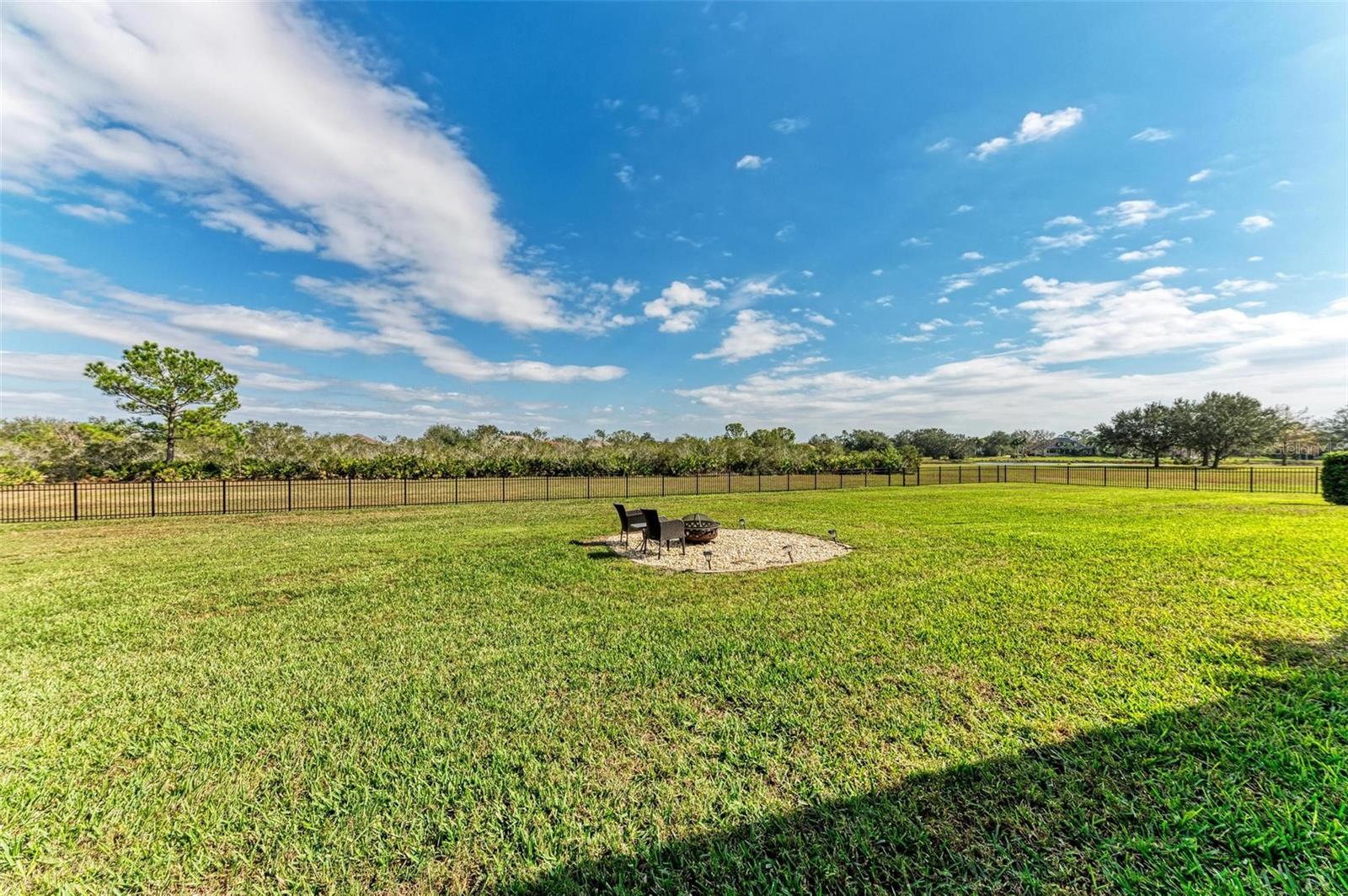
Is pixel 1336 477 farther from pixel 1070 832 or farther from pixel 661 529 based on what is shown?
pixel 1070 832

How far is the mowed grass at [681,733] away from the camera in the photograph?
2.08m

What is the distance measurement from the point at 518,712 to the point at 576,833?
121 centimetres

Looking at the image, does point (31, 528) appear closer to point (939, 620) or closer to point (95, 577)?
point (95, 577)

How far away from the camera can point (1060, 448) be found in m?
104

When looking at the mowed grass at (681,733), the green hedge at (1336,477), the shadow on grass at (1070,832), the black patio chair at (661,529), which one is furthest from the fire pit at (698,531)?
the green hedge at (1336,477)

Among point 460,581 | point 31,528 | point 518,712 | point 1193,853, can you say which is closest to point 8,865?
point 518,712

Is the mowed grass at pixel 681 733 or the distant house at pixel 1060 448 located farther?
the distant house at pixel 1060 448

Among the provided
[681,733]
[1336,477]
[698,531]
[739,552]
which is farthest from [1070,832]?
[1336,477]

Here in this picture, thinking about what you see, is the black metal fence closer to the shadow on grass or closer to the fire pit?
the fire pit

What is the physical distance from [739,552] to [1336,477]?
17.4 metres

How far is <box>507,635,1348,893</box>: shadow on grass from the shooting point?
1.96 metres

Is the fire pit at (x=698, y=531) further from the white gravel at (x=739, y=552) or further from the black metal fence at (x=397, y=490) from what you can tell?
the black metal fence at (x=397, y=490)

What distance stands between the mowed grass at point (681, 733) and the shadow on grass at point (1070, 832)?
0.04 ft

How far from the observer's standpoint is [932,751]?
280 centimetres
